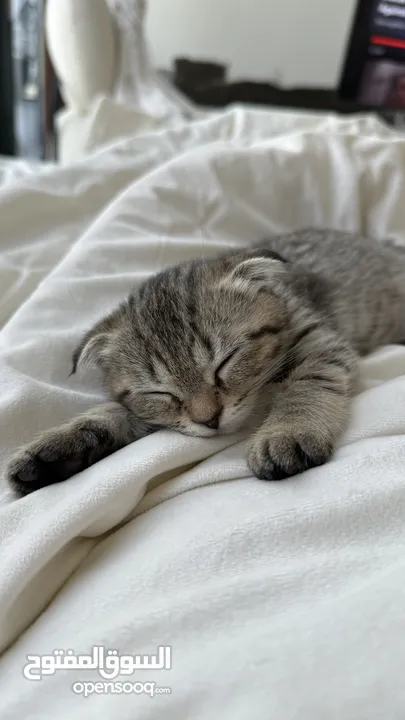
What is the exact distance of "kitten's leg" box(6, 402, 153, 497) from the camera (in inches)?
34.7

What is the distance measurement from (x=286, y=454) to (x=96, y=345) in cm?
Result: 43

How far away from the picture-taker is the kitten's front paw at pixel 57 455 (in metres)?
0.88

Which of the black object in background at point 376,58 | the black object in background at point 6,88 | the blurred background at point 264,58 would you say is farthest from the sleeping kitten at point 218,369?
the black object in background at point 376,58

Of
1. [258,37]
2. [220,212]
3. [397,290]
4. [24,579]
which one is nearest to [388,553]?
[24,579]

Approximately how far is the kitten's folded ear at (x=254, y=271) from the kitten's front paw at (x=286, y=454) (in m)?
0.35

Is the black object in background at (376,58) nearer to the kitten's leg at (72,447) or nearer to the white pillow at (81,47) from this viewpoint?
the white pillow at (81,47)

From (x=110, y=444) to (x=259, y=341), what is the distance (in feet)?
1.08

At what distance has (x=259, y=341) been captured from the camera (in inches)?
42.8

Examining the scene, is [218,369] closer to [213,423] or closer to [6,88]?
[213,423]

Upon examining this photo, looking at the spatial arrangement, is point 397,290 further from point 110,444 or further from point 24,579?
point 24,579

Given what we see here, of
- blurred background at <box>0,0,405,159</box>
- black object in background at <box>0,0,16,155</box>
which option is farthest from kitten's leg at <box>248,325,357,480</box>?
black object in background at <box>0,0,16,155</box>

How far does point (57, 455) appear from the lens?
Result: 2.97 feet

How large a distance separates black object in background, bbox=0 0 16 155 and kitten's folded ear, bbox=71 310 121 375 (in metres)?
2.81

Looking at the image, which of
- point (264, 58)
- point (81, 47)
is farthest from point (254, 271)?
point (264, 58)
